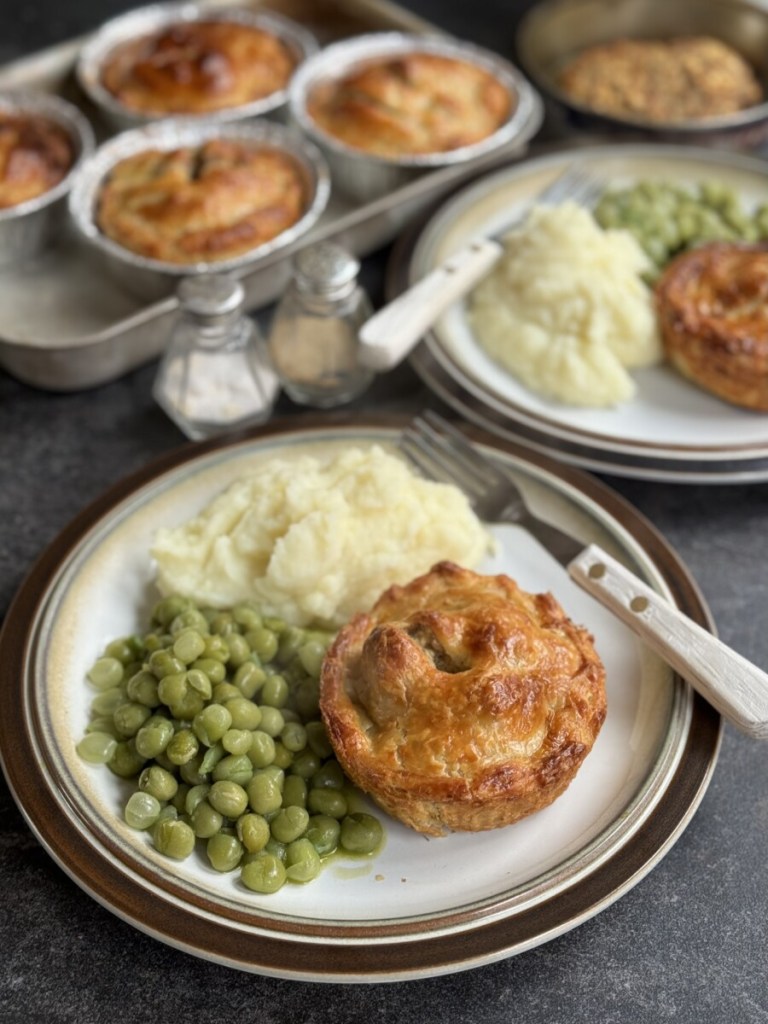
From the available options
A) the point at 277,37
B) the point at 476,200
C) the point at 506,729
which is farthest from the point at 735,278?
the point at 277,37

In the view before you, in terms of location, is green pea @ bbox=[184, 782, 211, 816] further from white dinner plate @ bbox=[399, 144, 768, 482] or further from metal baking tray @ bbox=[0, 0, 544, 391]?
metal baking tray @ bbox=[0, 0, 544, 391]

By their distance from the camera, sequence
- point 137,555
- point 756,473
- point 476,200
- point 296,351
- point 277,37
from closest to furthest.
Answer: point 137,555
point 756,473
point 296,351
point 476,200
point 277,37

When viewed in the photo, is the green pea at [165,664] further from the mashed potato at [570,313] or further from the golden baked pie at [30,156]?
the golden baked pie at [30,156]

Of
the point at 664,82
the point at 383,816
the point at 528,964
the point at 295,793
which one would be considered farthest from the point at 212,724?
the point at 664,82

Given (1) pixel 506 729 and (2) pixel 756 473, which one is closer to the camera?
(1) pixel 506 729

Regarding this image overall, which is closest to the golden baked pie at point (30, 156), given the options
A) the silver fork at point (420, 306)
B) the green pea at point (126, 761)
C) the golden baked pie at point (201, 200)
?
the golden baked pie at point (201, 200)

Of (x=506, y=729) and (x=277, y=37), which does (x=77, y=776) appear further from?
(x=277, y=37)
